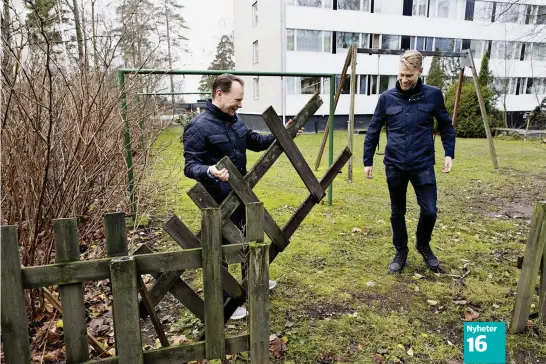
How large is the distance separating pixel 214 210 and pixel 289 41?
1938 cm

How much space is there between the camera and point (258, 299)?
1923mm

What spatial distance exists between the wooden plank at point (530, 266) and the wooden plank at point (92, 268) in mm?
2184

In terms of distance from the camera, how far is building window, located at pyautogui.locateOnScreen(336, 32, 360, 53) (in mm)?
20797

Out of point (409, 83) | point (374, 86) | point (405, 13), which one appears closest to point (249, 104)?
Answer: point (374, 86)

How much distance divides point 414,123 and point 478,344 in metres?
1.76

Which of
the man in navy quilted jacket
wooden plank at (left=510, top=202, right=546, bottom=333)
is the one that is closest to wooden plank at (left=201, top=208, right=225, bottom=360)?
the man in navy quilted jacket

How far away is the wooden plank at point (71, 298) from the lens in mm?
1578

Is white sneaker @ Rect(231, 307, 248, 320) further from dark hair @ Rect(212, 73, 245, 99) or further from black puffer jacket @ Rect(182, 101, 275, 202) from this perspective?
dark hair @ Rect(212, 73, 245, 99)

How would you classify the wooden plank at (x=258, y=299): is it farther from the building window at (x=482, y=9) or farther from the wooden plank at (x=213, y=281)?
the building window at (x=482, y=9)

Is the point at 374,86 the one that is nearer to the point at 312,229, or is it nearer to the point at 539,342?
the point at 312,229

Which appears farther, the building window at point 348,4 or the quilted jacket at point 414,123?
the building window at point 348,4

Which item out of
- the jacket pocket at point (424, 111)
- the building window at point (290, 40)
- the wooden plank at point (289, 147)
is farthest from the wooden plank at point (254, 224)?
the building window at point (290, 40)

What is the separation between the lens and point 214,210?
5.75 feet

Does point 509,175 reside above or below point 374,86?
below
